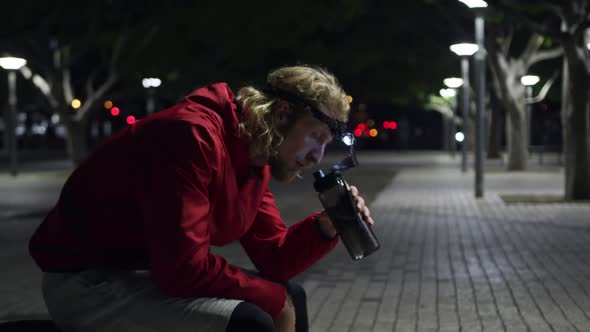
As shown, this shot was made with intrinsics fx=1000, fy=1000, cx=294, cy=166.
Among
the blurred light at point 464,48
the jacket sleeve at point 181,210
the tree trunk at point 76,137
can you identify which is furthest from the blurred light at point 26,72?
the jacket sleeve at point 181,210

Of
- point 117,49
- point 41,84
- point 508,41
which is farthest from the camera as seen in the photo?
point 117,49

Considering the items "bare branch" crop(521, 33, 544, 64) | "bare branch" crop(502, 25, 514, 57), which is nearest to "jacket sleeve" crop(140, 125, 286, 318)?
"bare branch" crop(521, 33, 544, 64)

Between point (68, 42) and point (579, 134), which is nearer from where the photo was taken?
point (579, 134)

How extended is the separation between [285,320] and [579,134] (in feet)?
43.6

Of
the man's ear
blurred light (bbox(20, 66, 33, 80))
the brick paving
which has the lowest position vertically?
the brick paving

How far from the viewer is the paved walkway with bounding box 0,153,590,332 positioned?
624cm

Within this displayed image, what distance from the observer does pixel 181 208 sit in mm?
2549

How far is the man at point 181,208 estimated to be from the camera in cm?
259

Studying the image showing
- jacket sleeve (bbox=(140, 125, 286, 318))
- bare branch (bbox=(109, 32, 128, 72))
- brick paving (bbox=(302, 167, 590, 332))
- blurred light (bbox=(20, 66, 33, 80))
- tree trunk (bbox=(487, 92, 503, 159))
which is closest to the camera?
jacket sleeve (bbox=(140, 125, 286, 318))

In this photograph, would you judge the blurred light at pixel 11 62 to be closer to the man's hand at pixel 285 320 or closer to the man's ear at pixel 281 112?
the man's hand at pixel 285 320

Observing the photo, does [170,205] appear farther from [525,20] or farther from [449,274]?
[525,20]

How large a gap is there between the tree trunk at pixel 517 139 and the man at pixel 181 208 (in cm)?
2418

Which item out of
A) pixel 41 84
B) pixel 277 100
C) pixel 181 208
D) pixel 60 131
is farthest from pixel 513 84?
pixel 60 131

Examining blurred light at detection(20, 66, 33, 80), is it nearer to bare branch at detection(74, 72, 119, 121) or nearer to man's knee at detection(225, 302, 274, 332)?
bare branch at detection(74, 72, 119, 121)
